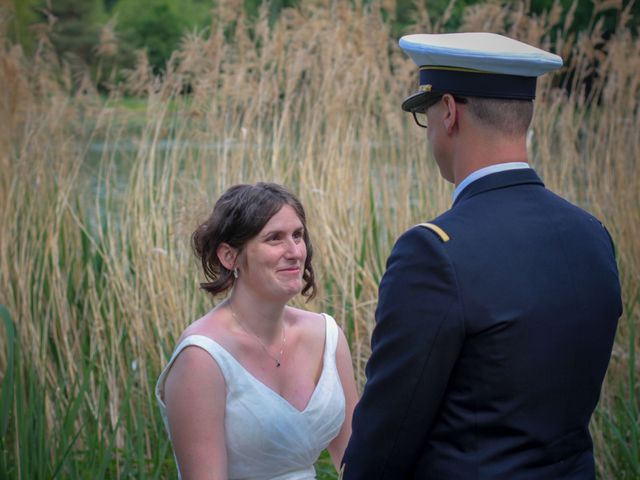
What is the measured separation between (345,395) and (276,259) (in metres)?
0.42

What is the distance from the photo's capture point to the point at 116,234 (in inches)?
170

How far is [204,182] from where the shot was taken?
176 inches

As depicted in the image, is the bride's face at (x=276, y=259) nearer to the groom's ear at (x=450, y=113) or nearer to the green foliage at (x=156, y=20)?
the groom's ear at (x=450, y=113)

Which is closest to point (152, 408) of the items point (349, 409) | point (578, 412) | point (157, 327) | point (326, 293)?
point (157, 327)

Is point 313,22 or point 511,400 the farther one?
point 313,22

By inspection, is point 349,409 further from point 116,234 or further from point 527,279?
point 116,234

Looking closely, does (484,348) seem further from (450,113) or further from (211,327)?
(211,327)

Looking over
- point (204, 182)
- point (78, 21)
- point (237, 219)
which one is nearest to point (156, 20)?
point (78, 21)

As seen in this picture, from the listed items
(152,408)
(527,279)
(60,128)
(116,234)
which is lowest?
(152,408)

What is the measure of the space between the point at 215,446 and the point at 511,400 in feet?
2.82

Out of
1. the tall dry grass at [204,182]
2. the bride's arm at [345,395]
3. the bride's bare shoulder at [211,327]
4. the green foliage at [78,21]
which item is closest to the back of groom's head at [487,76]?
the bride's bare shoulder at [211,327]

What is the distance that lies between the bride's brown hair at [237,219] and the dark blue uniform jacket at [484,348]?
33.0 inches

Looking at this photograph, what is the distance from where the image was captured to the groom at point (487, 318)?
4.98 ft

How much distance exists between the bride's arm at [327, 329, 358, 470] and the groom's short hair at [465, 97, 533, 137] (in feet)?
3.35
